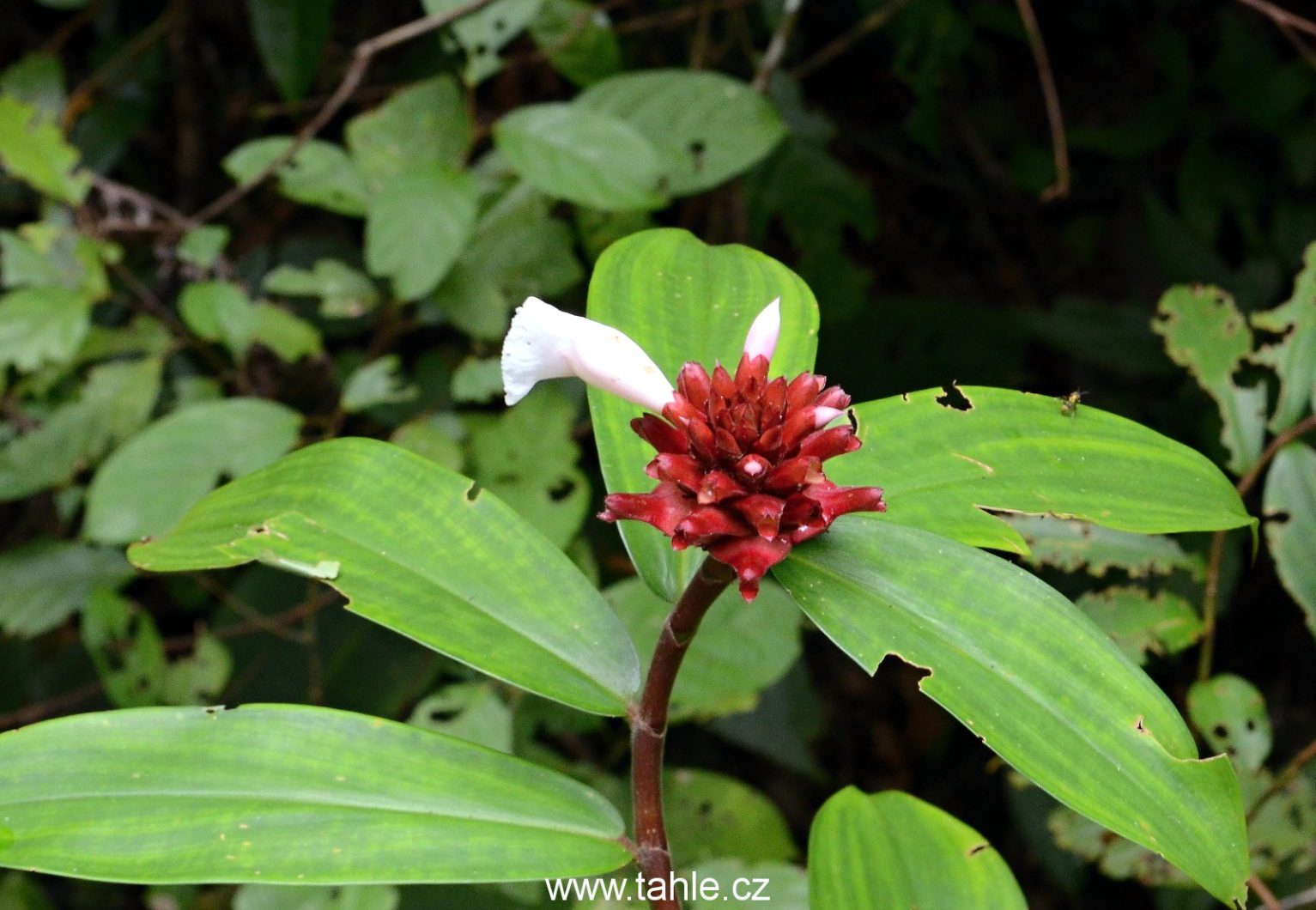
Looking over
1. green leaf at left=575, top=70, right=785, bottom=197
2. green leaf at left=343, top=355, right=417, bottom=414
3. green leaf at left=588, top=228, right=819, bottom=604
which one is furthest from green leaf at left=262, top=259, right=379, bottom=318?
green leaf at left=588, top=228, right=819, bottom=604

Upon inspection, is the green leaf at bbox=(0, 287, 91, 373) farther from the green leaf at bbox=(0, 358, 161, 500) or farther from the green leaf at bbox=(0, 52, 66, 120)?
the green leaf at bbox=(0, 52, 66, 120)

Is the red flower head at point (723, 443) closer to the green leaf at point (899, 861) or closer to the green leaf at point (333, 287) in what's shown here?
the green leaf at point (899, 861)

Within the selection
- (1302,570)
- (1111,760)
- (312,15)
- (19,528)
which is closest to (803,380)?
(1111,760)

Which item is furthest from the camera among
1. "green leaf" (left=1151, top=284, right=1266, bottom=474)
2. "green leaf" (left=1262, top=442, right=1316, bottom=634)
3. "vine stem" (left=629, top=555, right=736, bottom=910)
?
"green leaf" (left=1151, top=284, right=1266, bottom=474)

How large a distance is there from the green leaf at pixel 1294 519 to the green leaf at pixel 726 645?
24.0 inches

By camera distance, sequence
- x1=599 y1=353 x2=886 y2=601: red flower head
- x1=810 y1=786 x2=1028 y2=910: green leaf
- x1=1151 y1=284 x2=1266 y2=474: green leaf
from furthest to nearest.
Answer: x1=1151 y1=284 x2=1266 y2=474: green leaf < x1=810 y1=786 x2=1028 y2=910: green leaf < x1=599 y1=353 x2=886 y2=601: red flower head

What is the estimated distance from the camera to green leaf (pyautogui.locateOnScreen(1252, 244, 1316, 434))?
3.85 ft

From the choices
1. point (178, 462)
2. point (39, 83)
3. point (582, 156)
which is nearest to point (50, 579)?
point (178, 462)

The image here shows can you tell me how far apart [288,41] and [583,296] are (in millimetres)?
751

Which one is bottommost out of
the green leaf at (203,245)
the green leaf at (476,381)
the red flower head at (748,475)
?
the green leaf at (476,381)

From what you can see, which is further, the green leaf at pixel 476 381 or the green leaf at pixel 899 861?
the green leaf at pixel 476 381

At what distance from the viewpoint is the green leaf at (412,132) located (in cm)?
168

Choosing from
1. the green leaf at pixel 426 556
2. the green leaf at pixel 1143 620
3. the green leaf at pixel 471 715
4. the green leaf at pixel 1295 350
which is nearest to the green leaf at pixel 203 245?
the green leaf at pixel 471 715

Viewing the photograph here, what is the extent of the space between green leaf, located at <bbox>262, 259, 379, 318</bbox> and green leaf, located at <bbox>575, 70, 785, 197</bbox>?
0.45 metres
